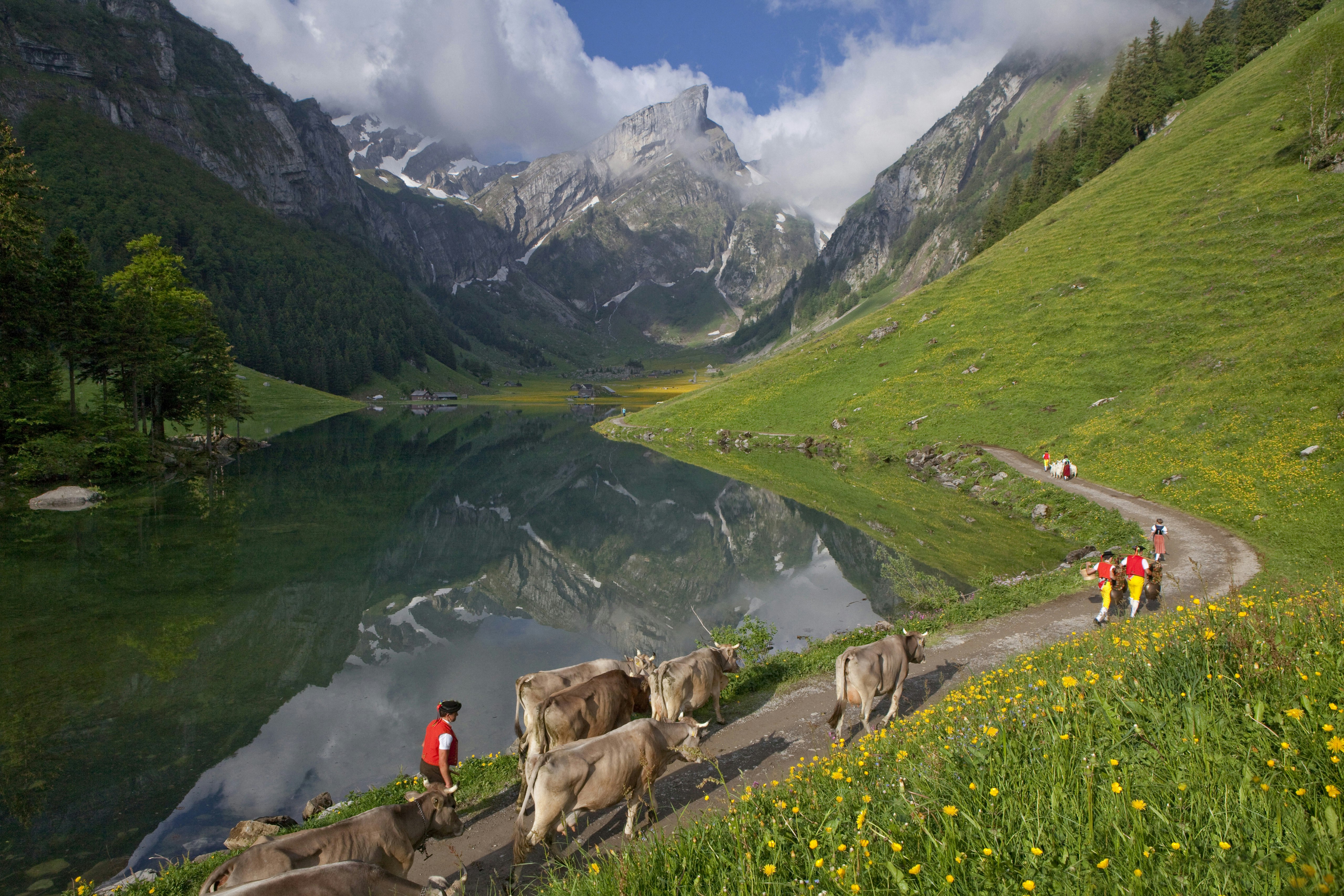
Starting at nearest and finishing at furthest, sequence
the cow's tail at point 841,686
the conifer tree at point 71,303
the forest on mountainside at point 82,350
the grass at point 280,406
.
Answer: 1. the cow's tail at point 841,686
2. the forest on mountainside at point 82,350
3. the conifer tree at point 71,303
4. the grass at point 280,406

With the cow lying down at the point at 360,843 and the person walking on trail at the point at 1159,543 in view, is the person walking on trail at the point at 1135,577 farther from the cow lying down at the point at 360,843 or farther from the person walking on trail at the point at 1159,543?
the cow lying down at the point at 360,843

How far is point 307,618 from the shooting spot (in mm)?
24484

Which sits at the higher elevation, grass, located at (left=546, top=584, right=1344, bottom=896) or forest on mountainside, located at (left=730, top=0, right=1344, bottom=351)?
forest on mountainside, located at (left=730, top=0, right=1344, bottom=351)

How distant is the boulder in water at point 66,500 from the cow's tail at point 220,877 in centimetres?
4464

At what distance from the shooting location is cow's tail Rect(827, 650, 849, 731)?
11.8 metres

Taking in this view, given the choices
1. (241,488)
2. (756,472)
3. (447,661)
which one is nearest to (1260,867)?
(447,661)

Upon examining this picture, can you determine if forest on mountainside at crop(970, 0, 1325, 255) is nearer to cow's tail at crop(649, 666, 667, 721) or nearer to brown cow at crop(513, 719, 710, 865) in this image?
cow's tail at crop(649, 666, 667, 721)

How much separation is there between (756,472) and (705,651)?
43516 mm

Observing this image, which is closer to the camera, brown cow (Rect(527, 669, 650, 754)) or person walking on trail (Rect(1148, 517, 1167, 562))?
brown cow (Rect(527, 669, 650, 754))

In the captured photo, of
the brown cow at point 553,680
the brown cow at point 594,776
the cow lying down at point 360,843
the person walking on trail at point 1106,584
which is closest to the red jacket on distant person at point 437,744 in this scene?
the brown cow at point 553,680

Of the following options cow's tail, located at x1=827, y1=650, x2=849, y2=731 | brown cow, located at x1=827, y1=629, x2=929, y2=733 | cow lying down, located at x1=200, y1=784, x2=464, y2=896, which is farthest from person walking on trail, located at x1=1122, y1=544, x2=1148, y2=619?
cow lying down, located at x1=200, y1=784, x2=464, y2=896

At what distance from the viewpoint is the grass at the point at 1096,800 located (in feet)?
12.6

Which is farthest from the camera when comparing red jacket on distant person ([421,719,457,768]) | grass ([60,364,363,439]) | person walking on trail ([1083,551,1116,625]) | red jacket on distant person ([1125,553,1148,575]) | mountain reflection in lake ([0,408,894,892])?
grass ([60,364,363,439])

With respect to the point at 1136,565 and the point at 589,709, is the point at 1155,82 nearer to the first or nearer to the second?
the point at 1136,565
